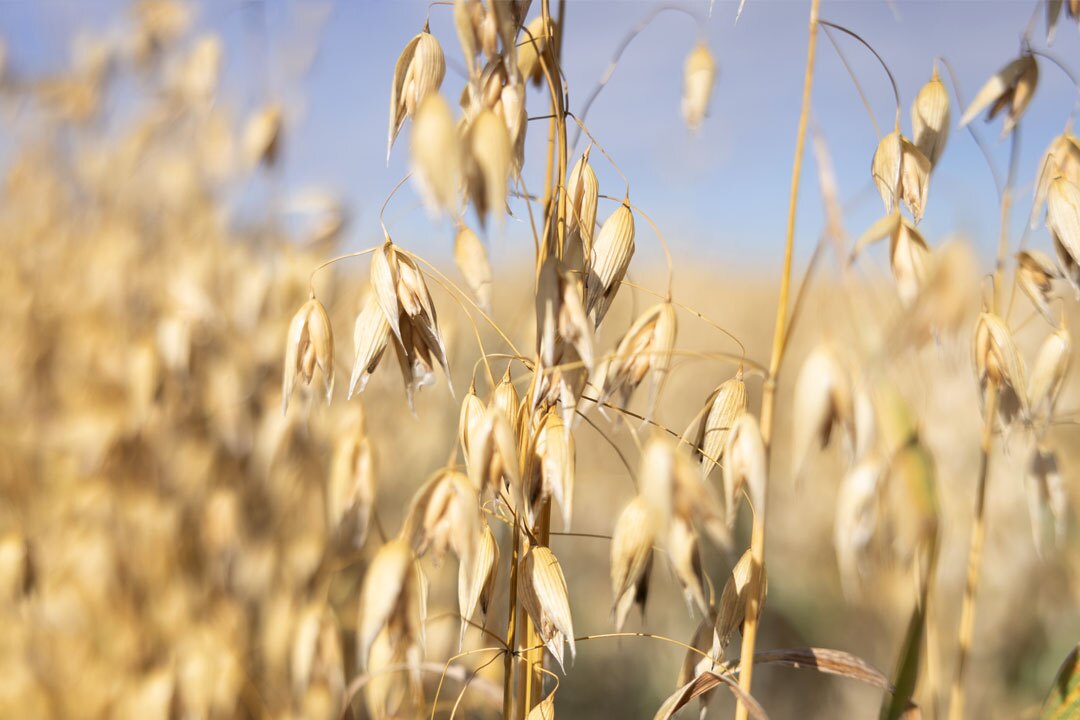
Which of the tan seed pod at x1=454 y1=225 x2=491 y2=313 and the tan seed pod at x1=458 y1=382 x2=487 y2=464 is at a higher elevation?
the tan seed pod at x1=454 y1=225 x2=491 y2=313

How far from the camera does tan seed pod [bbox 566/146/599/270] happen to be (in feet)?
1.59

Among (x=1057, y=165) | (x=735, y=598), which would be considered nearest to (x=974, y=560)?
(x=735, y=598)

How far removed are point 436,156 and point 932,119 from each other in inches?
16.0

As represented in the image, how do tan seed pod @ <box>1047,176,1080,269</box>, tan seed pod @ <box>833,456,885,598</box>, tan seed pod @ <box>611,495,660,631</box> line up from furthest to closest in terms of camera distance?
tan seed pod @ <box>1047,176,1080,269</box>, tan seed pod @ <box>611,495,660,631</box>, tan seed pod @ <box>833,456,885,598</box>

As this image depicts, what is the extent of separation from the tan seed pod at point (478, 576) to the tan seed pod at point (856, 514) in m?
0.21

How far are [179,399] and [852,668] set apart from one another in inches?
42.6

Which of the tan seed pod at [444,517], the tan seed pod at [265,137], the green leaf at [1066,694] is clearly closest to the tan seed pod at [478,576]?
the tan seed pod at [444,517]

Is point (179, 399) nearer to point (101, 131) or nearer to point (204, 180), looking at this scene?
point (204, 180)

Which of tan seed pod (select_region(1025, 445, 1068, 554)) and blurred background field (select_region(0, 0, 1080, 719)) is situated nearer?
tan seed pod (select_region(1025, 445, 1068, 554))

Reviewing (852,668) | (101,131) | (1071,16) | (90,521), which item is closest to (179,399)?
(90,521)

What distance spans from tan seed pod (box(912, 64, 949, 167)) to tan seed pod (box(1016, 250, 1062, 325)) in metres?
0.13

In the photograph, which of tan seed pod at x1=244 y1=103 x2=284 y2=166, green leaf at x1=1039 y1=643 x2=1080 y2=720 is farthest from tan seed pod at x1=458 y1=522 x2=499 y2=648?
tan seed pod at x1=244 y1=103 x2=284 y2=166

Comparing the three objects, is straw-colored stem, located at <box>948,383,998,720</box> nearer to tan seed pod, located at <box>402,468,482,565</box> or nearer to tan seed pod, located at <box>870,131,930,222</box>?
tan seed pod, located at <box>870,131,930,222</box>

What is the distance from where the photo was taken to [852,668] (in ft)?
1.54
